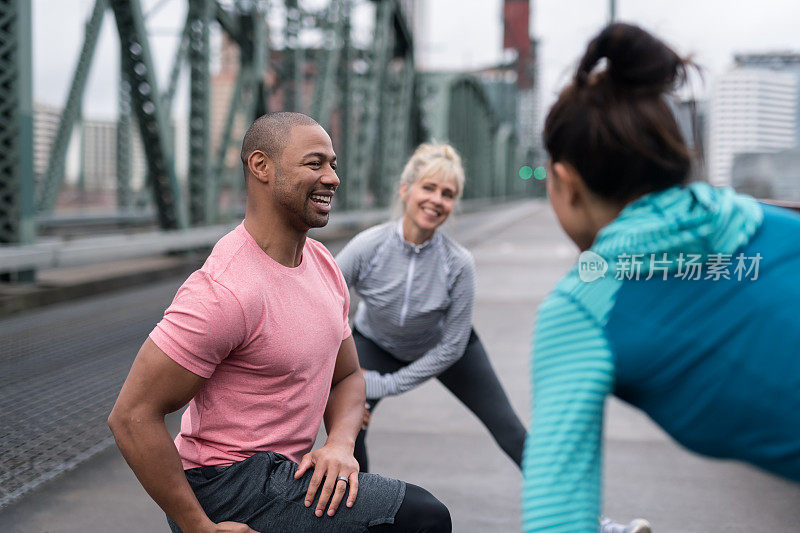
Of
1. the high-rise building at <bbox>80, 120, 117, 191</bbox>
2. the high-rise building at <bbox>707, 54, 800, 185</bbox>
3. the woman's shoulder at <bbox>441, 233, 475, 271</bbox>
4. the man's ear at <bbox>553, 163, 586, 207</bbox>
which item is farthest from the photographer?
the high-rise building at <bbox>707, 54, 800, 185</bbox>

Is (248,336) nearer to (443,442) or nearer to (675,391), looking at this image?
(675,391)

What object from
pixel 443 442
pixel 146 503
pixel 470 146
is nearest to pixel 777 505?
pixel 443 442

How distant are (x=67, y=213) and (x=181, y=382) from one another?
20247 millimetres

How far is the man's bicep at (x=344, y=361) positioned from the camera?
7.45 feet

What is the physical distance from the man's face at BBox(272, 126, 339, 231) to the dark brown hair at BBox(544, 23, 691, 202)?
2.75 feet

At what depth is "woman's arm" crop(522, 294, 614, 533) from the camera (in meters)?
1.17

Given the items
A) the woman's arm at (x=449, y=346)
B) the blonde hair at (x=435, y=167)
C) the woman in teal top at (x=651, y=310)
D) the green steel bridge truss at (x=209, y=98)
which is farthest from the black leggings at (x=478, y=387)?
the green steel bridge truss at (x=209, y=98)

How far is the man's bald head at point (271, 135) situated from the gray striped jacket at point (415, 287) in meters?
1.39

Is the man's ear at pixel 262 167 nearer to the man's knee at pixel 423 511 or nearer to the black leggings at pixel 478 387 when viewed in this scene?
the man's knee at pixel 423 511

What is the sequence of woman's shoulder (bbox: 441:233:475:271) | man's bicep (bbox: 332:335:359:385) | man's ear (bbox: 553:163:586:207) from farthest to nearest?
woman's shoulder (bbox: 441:233:475:271)
man's bicep (bbox: 332:335:359:385)
man's ear (bbox: 553:163:586:207)

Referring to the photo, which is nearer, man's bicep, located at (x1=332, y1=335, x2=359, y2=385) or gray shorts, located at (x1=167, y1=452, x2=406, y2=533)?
gray shorts, located at (x1=167, y1=452, x2=406, y2=533)

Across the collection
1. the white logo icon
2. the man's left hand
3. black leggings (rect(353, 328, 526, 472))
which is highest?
the white logo icon

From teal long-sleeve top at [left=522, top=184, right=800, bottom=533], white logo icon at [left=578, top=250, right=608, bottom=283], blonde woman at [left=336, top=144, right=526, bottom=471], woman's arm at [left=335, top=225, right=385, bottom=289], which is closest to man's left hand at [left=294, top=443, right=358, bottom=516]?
teal long-sleeve top at [left=522, top=184, right=800, bottom=533]
